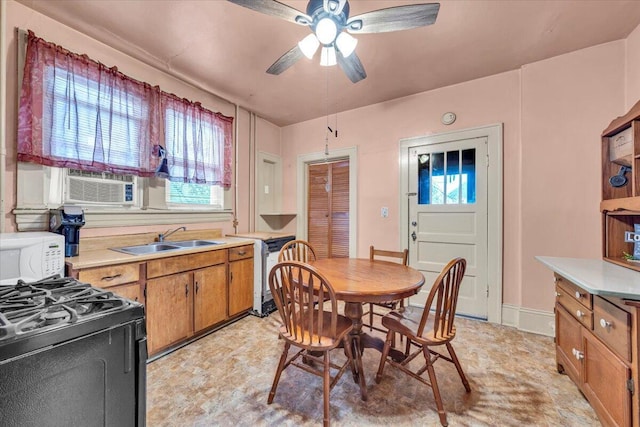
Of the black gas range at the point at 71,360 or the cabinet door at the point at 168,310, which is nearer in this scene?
the black gas range at the point at 71,360

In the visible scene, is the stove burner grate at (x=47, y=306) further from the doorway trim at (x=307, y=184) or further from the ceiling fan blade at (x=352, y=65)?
the doorway trim at (x=307, y=184)

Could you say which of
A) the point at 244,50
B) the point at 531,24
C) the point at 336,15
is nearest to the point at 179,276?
the point at 244,50

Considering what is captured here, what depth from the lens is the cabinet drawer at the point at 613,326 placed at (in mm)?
1220

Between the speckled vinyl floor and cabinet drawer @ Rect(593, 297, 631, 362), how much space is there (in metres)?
0.57

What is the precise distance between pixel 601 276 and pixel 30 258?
322cm

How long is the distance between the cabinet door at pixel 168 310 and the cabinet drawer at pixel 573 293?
9.34ft

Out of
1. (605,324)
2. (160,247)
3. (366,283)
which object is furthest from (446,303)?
(160,247)

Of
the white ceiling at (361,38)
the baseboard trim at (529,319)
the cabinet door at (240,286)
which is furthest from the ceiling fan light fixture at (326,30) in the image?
the baseboard trim at (529,319)

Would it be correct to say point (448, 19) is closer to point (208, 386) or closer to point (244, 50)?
point (244, 50)

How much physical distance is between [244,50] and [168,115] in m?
1.07

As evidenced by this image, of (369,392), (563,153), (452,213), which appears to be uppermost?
(563,153)

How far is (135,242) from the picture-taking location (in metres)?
2.47

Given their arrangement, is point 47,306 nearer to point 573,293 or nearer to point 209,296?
point 209,296

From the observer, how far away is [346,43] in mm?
1719
